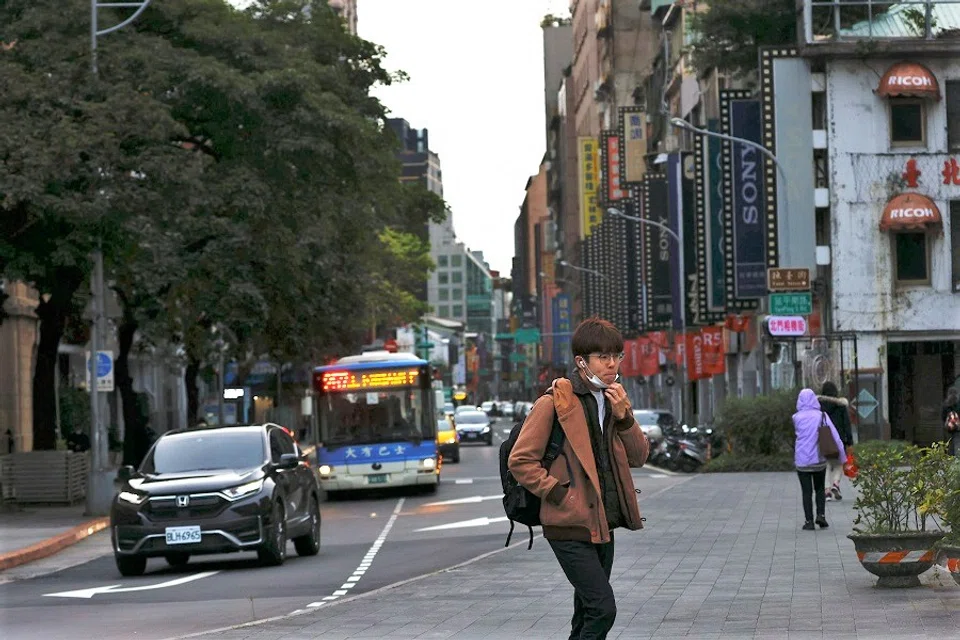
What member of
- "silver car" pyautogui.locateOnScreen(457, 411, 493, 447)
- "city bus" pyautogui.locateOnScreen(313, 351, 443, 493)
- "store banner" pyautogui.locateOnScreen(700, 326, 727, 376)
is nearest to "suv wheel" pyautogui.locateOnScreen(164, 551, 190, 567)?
"city bus" pyautogui.locateOnScreen(313, 351, 443, 493)

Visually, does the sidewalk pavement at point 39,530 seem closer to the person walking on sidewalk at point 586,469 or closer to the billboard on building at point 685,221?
the person walking on sidewalk at point 586,469

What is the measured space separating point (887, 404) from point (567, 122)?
111 metres

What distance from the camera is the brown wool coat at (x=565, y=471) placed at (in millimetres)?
8461

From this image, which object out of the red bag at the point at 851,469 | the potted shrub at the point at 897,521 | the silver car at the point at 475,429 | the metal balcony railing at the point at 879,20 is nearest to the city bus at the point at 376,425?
the red bag at the point at 851,469

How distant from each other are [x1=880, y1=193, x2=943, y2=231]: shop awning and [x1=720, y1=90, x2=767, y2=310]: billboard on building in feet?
10.6

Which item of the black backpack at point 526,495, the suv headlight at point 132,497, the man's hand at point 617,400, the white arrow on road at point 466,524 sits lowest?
the white arrow on road at point 466,524

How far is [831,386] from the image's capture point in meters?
24.4

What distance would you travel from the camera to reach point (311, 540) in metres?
22.8

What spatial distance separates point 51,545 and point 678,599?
43.9 feet

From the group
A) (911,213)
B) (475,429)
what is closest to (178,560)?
(911,213)

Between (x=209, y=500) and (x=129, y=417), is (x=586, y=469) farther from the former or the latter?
(x=129, y=417)

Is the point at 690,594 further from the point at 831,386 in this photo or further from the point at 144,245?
the point at 144,245

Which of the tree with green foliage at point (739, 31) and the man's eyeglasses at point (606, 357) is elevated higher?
the tree with green foliage at point (739, 31)

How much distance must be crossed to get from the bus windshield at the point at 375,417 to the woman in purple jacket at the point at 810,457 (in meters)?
17.1
